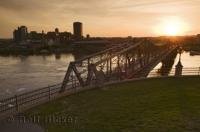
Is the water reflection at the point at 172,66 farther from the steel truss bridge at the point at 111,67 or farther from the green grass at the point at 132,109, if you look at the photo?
the green grass at the point at 132,109

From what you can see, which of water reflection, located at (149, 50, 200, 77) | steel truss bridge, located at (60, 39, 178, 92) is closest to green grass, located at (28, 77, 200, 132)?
steel truss bridge, located at (60, 39, 178, 92)

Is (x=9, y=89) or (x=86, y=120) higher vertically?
(x=86, y=120)

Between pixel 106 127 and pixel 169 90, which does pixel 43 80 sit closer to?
pixel 169 90

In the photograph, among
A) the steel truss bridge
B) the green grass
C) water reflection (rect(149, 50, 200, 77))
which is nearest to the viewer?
the green grass

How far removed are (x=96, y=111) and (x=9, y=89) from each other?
123ft

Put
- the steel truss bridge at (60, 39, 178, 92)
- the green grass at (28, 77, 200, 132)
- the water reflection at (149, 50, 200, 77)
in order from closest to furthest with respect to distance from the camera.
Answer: the green grass at (28, 77, 200, 132) < the steel truss bridge at (60, 39, 178, 92) < the water reflection at (149, 50, 200, 77)

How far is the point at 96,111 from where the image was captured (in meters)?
22.7

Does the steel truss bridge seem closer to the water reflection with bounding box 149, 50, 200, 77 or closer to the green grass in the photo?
the green grass

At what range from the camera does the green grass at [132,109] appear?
19219 millimetres

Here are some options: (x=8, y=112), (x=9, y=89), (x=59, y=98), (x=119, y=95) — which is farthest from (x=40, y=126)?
(x=9, y=89)

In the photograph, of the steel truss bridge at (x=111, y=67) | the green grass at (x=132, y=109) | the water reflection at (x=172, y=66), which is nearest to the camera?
the green grass at (x=132, y=109)

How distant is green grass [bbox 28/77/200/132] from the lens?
63.1 feet

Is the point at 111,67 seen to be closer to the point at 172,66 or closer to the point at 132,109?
the point at 132,109

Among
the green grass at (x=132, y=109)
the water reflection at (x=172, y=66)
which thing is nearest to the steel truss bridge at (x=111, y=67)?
the green grass at (x=132, y=109)
